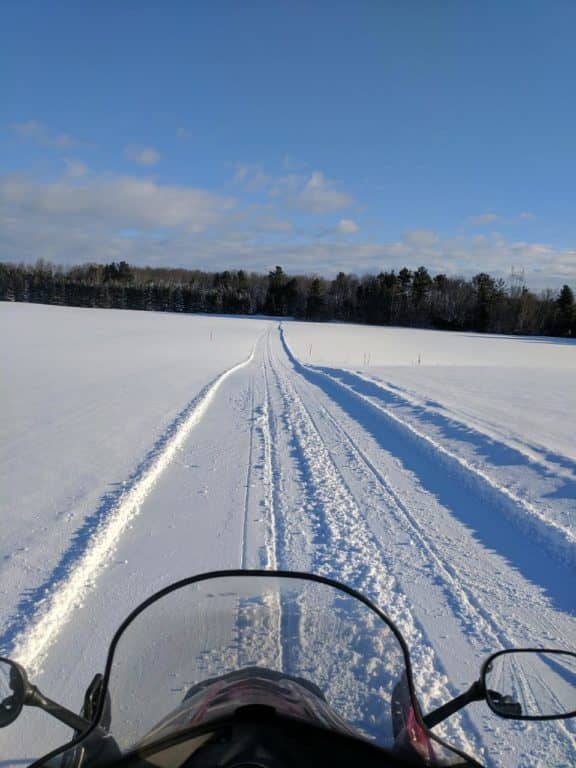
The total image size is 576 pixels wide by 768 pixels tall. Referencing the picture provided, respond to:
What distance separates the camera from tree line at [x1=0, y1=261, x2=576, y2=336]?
263ft

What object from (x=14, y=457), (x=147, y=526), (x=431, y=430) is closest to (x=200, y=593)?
(x=147, y=526)

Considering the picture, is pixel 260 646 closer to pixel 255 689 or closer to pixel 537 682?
pixel 255 689

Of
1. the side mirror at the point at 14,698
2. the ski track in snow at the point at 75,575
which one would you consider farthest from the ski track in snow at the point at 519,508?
the side mirror at the point at 14,698

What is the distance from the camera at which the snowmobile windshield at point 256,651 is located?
144 centimetres

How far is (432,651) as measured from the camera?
2.98 meters

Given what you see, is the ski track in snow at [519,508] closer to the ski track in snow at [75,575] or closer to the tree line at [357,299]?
the ski track in snow at [75,575]

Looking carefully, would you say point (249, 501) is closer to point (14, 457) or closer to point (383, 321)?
point (14, 457)

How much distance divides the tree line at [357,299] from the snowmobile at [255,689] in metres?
81.2

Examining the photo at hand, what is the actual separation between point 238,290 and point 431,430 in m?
98.6

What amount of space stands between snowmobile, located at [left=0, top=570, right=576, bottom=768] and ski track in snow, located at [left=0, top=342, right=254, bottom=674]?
66.6 inches

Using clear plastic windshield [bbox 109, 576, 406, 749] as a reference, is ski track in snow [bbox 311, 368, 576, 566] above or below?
below

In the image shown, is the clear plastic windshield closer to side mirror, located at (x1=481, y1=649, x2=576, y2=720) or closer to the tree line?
side mirror, located at (x1=481, y1=649, x2=576, y2=720)

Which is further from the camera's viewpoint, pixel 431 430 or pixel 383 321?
pixel 383 321

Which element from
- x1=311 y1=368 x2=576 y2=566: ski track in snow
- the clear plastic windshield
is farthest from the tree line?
the clear plastic windshield
